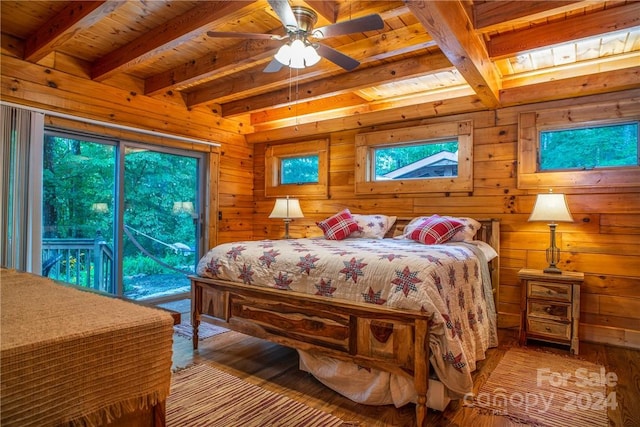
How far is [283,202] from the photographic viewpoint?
14.2 ft

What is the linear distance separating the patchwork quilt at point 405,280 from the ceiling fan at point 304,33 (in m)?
1.31

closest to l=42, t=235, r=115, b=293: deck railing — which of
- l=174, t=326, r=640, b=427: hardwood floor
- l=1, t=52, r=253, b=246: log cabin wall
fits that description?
l=1, t=52, r=253, b=246: log cabin wall

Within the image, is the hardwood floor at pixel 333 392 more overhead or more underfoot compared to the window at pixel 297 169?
more underfoot

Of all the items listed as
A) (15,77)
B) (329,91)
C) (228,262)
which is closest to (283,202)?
(329,91)

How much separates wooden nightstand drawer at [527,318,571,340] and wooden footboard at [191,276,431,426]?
167 centimetres

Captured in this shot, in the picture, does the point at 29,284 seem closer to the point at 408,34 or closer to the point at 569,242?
the point at 408,34

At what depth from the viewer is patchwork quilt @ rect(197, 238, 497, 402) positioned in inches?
69.9

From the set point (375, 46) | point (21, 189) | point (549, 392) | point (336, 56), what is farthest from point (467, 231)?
point (21, 189)

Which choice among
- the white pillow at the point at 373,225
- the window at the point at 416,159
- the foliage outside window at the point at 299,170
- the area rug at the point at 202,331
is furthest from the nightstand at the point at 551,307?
the foliage outside window at the point at 299,170

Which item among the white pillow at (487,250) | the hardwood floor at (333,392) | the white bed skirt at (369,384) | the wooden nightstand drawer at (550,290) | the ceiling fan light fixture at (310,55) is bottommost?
the hardwood floor at (333,392)

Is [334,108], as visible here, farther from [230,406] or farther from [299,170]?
[230,406]

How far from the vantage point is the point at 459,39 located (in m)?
2.16

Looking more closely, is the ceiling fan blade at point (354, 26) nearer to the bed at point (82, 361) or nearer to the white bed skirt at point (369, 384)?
the bed at point (82, 361)

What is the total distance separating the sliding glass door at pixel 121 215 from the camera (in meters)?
3.35
